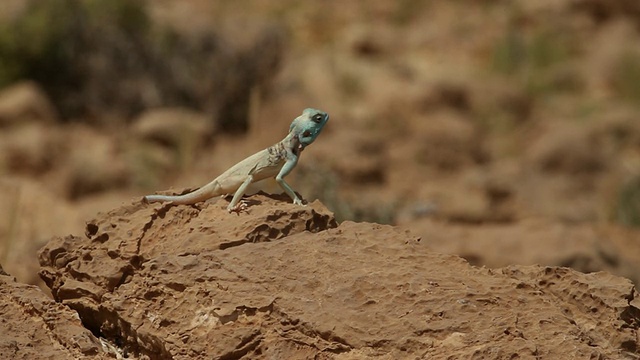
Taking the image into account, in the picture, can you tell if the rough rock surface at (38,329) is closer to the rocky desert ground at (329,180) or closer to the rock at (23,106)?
the rocky desert ground at (329,180)

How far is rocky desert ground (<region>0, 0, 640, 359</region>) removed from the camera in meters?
3.41

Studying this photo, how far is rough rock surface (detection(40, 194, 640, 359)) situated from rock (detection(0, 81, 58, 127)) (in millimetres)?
8865

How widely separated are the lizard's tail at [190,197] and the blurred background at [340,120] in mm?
3740

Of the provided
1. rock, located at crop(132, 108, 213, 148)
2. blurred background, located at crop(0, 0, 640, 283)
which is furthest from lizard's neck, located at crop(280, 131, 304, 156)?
rock, located at crop(132, 108, 213, 148)

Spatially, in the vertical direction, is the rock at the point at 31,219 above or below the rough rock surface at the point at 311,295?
above

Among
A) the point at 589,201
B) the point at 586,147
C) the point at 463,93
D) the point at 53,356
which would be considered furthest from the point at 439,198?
the point at 53,356

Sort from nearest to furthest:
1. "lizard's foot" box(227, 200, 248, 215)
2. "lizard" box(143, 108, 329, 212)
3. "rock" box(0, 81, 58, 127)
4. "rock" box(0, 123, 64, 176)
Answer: "lizard's foot" box(227, 200, 248, 215) → "lizard" box(143, 108, 329, 212) → "rock" box(0, 123, 64, 176) → "rock" box(0, 81, 58, 127)

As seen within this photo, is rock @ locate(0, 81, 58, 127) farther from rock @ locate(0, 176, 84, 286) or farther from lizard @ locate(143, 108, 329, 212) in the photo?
lizard @ locate(143, 108, 329, 212)

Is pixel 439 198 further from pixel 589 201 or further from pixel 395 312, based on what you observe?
pixel 395 312

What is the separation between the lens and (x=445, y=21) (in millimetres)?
20578

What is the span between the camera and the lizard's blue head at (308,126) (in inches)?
170

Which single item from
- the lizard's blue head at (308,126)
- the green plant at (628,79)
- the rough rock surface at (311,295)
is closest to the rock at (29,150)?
the lizard's blue head at (308,126)

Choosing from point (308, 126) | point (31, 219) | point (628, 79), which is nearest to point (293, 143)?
point (308, 126)

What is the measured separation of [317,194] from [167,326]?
578 centimetres
